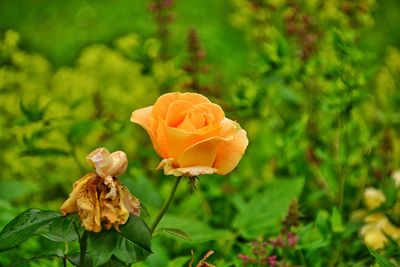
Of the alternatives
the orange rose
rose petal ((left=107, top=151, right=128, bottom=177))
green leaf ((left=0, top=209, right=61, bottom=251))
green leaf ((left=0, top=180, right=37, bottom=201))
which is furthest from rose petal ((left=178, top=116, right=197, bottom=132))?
green leaf ((left=0, top=180, right=37, bottom=201))

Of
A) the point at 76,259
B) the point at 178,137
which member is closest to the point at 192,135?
the point at 178,137

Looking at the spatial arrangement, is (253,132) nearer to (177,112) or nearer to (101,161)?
(177,112)

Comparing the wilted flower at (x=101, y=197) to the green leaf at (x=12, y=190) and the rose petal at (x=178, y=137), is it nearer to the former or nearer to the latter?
the rose petal at (x=178, y=137)

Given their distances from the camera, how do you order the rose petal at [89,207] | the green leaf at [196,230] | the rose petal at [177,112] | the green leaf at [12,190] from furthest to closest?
the green leaf at [12,190] < the green leaf at [196,230] < the rose petal at [177,112] < the rose petal at [89,207]

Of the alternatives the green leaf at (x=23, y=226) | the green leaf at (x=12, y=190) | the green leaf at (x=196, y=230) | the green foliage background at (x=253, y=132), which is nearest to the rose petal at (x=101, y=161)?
the green leaf at (x=23, y=226)

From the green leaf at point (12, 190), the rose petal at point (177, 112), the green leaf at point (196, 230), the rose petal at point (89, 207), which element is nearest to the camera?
the rose petal at point (89, 207)

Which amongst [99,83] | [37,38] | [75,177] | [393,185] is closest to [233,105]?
[393,185]

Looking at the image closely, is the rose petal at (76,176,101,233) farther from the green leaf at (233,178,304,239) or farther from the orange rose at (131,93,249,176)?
the green leaf at (233,178,304,239)

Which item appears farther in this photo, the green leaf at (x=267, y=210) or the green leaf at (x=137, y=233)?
the green leaf at (x=267, y=210)
